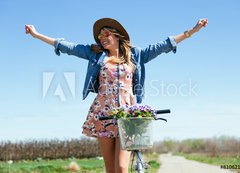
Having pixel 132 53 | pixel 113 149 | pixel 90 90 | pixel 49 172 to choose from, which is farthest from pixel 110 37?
pixel 49 172

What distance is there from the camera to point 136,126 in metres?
3.61

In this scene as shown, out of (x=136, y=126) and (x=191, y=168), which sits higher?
(x=136, y=126)

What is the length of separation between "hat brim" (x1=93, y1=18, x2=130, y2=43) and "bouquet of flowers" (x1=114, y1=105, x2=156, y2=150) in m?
1.17

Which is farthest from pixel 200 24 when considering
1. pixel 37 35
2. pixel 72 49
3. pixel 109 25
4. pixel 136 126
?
pixel 37 35

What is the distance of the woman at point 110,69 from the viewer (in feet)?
14.2

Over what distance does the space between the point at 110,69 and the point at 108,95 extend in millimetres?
249

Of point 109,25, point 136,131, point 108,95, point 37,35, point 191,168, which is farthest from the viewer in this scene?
point 191,168

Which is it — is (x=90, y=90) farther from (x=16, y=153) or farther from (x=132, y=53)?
(x=16, y=153)

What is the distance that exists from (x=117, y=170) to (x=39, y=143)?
2039 cm

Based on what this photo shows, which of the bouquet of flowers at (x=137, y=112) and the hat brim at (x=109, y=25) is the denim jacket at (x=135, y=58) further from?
the bouquet of flowers at (x=137, y=112)

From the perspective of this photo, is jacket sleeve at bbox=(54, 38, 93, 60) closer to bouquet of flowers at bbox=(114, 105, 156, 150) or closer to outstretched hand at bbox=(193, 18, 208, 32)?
outstretched hand at bbox=(193, 18, 208, 32)

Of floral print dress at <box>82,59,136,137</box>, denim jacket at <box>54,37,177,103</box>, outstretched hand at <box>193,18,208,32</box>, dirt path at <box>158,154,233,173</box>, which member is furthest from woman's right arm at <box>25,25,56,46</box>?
dirt path at <box>158,154,233,173</box>

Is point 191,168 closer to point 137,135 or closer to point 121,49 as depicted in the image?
point 121,49

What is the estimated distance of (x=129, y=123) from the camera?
361cm
